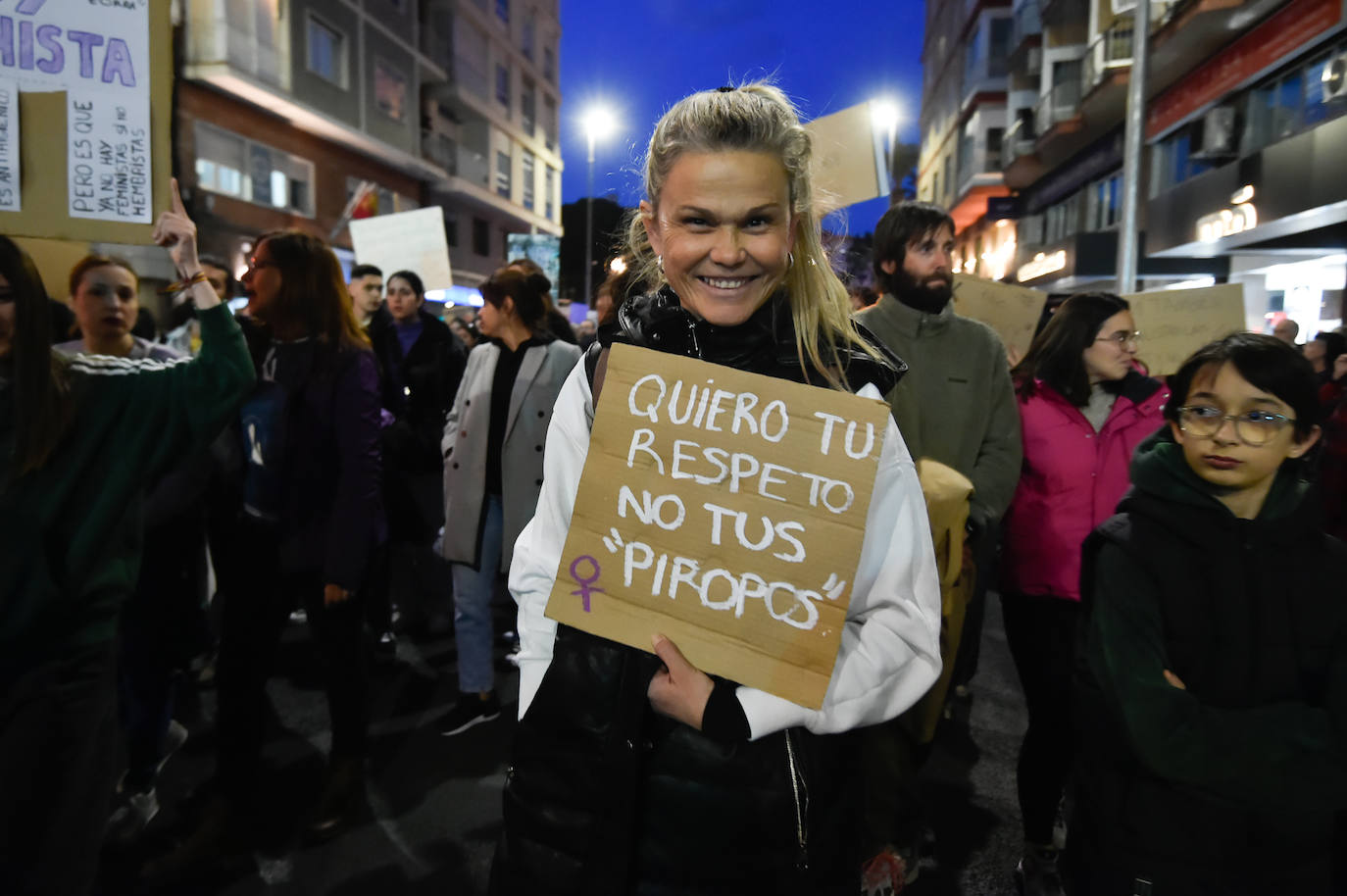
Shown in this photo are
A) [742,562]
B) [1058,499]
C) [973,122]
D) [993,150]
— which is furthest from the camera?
[973,122]

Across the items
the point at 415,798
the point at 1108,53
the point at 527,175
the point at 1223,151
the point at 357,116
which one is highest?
the point at 527,175

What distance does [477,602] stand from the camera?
411cm

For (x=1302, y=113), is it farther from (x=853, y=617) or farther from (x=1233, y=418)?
(x=853, y=617)

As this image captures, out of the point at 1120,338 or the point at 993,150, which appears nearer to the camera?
the point at 1120,338

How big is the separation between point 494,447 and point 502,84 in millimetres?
32315

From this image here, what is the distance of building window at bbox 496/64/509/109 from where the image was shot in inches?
1249

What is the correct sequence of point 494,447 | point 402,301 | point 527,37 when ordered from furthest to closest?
1. point 527,37
2. point 402,301
3. point 494,447

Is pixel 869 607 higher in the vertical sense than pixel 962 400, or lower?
lower

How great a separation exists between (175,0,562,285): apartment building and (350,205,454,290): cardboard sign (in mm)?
2726

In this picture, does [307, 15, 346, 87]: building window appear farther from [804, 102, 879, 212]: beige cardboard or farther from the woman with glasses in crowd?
the woman with glasses in crowd

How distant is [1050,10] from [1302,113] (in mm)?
13012

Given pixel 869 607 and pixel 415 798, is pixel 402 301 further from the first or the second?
pixel 869 607

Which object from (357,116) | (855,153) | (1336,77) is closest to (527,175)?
(357,116)

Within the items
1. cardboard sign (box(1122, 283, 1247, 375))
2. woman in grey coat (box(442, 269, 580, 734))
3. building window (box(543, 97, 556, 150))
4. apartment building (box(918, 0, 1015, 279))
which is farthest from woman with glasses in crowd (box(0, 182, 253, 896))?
building window (box(543, 97, 556, 150))
